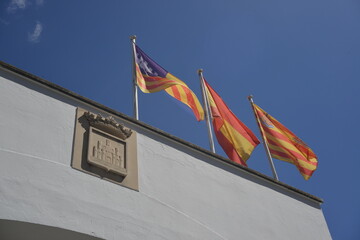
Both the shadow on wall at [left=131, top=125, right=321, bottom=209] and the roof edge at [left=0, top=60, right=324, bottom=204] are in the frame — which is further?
the shadow on wall at [left=131, top=125, right=321, bottom=209]

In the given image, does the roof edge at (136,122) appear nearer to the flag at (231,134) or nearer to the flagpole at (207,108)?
the flagpole at (207,108)

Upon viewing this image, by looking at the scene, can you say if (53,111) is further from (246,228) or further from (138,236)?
(246,228)

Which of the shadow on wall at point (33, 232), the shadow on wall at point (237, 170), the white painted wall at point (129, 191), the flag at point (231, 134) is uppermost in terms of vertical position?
the flag at point (231, 134)

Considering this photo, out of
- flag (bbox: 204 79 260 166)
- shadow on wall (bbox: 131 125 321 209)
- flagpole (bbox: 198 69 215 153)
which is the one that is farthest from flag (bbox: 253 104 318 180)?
shadow on wall (bbox: 131 125 321 209)

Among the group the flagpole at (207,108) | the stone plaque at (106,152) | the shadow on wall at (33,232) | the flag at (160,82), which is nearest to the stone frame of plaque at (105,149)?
the stone plaque at (106,152)

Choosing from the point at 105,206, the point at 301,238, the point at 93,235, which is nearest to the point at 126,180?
the point at 105,206

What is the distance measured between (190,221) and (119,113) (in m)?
1.75

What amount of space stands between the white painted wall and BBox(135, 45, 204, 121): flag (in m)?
2.28

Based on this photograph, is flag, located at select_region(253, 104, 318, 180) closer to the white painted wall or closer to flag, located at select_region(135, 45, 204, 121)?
flag, located at select_region(135, 45, 204, 121)

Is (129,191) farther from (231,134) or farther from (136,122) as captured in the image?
(231,134)

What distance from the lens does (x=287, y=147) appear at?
10516mm

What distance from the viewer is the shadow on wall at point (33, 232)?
5.59 metres

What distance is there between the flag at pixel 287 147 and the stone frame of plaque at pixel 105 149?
4.11m

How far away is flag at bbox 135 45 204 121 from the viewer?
32.2 feet
